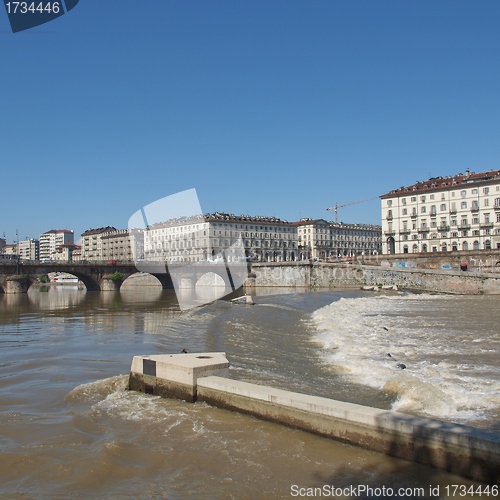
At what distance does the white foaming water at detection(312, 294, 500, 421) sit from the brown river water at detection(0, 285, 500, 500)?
6cm

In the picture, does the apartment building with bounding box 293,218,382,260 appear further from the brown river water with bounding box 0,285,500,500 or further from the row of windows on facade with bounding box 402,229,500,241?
the brown river water with bounding box 0,285,500,500

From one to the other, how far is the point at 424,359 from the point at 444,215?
283ft

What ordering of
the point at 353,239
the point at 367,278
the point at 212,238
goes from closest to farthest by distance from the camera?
the point at 367,278 < the point at 212,238 < the point at 353,239

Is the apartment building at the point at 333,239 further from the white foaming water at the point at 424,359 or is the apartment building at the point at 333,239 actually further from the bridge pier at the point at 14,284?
the white foaming water at the point at 424,359

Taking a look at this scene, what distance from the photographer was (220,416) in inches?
354

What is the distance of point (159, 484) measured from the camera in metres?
6.53

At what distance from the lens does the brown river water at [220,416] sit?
21.4ft

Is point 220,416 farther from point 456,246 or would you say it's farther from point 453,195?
point 453,195

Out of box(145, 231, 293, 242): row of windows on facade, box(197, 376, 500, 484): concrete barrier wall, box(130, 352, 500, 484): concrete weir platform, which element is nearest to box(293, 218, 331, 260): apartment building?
box(145, 231, 293, 242): row of windows on facade

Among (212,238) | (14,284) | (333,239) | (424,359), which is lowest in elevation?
(424,359)

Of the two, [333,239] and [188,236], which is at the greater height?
[333,239]

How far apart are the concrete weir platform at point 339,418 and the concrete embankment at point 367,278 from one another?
5379 centimetres

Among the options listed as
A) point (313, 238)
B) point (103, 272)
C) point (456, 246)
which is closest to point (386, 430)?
point (456, 246)

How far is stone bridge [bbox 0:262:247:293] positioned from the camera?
288ft
